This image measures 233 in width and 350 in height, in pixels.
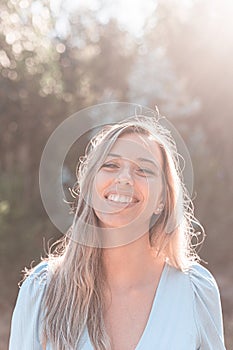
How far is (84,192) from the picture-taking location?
7.29 ft

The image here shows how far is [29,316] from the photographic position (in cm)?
214

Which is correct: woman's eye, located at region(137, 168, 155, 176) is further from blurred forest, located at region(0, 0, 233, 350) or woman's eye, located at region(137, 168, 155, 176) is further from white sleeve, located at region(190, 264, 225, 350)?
blurred forest, located at region(0, 0, 233, 350)

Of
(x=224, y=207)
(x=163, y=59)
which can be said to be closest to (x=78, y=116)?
(x=224, y=207)

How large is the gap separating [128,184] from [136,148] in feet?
0.54

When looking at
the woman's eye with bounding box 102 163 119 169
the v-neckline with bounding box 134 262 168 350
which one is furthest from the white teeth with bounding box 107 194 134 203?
the v-neckline with bounding box 134 262 168 350

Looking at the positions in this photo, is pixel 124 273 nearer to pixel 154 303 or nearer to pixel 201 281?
pixel 154 303

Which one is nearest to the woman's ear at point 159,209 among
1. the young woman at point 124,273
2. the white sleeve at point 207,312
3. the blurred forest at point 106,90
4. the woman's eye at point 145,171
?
the young woman at point 124,273

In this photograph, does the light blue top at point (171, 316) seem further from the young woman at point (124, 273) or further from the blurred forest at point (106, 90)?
the blurred forest at point (106, 90)

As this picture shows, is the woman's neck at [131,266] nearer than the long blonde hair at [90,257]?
No

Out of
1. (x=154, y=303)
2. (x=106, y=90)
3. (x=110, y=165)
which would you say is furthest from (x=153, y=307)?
(x=106, y=90)

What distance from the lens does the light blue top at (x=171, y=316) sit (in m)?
2.12

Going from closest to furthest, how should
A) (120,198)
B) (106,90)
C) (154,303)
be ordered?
(120,198) → (154,303) → (106,90)

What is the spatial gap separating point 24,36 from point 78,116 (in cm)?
90

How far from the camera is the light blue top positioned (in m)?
2.12
